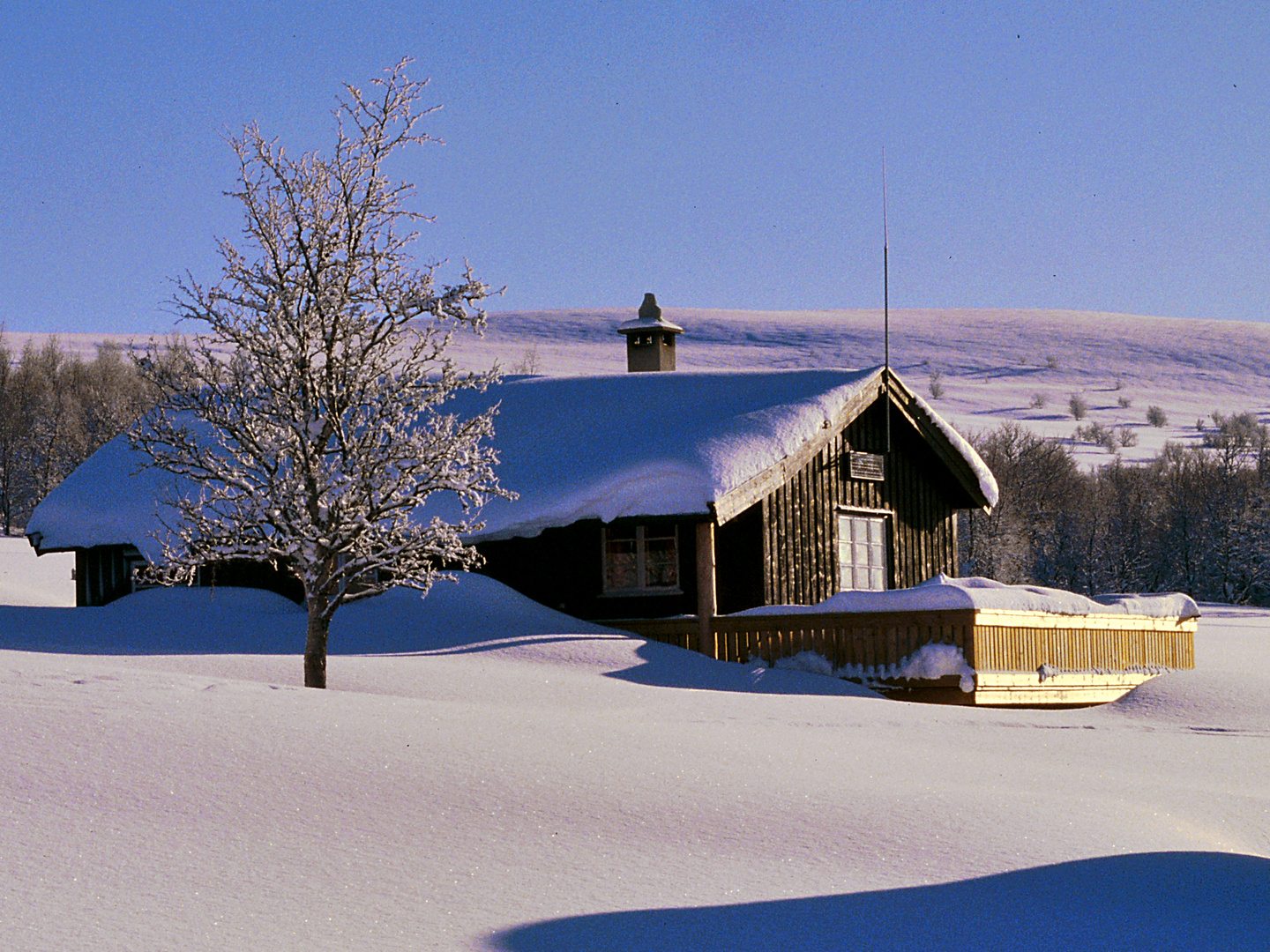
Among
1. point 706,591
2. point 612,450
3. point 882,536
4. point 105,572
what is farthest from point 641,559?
point 105,572

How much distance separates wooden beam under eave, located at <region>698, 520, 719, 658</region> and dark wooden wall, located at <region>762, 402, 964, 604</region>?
196cm

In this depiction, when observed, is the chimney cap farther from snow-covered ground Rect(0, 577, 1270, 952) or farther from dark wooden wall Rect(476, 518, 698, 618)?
snow-covered ground Rect(0, 577, 1270, 952)

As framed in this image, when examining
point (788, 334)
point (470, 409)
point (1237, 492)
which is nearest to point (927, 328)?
point (788, 334)

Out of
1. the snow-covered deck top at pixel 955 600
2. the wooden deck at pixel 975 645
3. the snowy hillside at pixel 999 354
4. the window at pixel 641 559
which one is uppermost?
the snowy hillside at pixel 999 354

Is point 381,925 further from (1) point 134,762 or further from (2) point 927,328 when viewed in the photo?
(2) point 927,328

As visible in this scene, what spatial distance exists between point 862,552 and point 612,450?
4618 millimetres

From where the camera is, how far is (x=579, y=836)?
6.84 m

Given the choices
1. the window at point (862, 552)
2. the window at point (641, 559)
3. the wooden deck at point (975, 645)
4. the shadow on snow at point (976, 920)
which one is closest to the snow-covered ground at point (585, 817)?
the shadow on snow at point (976, 920)

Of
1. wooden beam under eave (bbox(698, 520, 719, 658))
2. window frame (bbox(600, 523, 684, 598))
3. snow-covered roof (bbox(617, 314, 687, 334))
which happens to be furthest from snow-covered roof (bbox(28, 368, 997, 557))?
snow-covered roof (bbox(617, 314, 687, 334))

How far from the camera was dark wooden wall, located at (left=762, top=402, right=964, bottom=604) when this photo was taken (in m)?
19.8

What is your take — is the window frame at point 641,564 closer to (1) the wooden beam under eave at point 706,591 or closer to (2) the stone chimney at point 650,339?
(1) the wooden beam under eave at point 706,591

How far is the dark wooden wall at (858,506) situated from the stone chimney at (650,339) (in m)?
5.38

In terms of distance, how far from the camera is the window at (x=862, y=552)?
21.2 m

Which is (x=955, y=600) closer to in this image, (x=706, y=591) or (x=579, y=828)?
(x=706, y=591)
